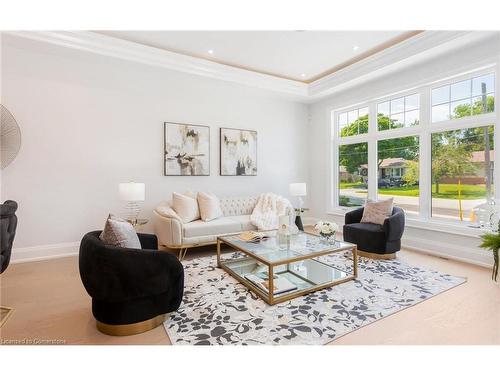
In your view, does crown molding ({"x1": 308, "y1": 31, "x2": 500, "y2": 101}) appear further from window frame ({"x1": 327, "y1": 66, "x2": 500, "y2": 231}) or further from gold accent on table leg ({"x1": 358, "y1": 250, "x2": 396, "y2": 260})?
gold accent on table leg ({"x1": 358, "y1": 250, "x2": 396, "y2": 260})

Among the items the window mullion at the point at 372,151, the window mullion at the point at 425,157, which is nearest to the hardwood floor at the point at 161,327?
the window mullion at the point at 425,157

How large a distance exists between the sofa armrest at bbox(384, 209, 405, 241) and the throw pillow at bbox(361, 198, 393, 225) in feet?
0.67

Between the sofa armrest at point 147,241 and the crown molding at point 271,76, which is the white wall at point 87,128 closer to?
the crown molding at point 271,76

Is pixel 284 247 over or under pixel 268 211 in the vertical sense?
under

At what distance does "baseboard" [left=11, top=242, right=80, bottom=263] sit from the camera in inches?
147

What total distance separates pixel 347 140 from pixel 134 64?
4.43 metres

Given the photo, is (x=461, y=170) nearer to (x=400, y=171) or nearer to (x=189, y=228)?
(x=400, y=171)

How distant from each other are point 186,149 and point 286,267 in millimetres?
2930

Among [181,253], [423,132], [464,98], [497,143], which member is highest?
[464,98]

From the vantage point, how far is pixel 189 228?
3.87m

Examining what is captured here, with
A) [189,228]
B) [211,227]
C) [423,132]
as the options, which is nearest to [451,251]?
[423,132]

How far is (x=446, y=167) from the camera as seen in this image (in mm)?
4117
